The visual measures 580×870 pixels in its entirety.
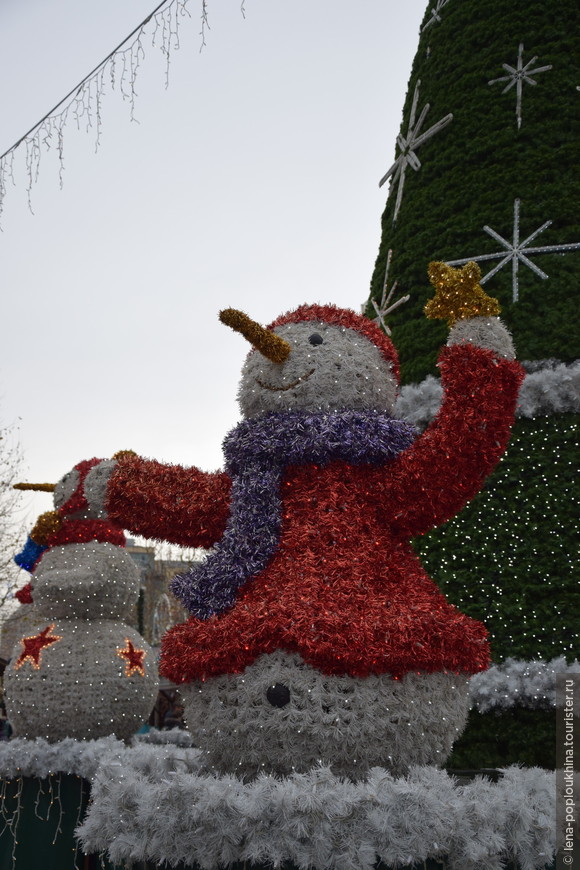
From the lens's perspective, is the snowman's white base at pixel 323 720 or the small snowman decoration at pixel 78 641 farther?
the small snowman decoration at pixel 78 641

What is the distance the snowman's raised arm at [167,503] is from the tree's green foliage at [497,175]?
2098mm

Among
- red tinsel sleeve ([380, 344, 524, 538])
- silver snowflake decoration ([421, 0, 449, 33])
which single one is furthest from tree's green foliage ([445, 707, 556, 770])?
silver snowflake decoration ([421, 0, 449, 33])

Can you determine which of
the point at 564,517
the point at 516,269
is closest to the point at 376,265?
the point at 516,269

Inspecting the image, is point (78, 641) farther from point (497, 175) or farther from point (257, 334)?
point (497, 175)

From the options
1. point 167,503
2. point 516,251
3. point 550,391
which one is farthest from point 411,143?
point 167,503

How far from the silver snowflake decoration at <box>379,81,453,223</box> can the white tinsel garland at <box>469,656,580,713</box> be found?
10.7ft

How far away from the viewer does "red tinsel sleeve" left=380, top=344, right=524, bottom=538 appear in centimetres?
318

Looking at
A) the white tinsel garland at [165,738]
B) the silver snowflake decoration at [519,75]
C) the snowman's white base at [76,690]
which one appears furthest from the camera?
the white tinsel garland at [165,738]

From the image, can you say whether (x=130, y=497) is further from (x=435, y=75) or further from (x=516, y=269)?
(x=435, y=75)

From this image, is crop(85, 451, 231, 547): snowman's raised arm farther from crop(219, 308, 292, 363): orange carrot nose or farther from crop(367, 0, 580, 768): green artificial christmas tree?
crop(367, 0, 580, 768): green artificial christmas tree

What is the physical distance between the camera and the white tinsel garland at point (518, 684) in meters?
4.27

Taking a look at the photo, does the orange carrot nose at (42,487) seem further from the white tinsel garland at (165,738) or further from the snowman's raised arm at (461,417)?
the snowman's raised arm at (461,417)

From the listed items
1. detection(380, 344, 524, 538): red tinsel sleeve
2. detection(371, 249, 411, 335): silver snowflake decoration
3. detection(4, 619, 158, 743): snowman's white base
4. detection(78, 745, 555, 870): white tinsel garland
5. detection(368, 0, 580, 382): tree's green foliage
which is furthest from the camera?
detection(371, 249, 411, 335): silver snowflake decoration

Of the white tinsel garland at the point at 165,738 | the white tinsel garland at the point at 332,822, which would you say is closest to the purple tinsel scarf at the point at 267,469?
the white tinsel garland at the point at 332,822
